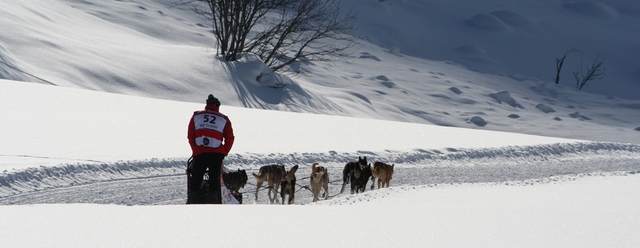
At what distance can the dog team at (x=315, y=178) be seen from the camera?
898cm

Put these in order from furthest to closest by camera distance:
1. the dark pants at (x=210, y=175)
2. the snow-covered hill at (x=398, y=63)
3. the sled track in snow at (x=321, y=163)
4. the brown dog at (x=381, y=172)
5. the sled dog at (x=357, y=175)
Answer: the snow-covered hill at (x=398, y=63), the brown dog at (x=381, y=172), the sled dog at (x=357, y=175), the sled track in snow at (x=321, y=163), the dark pants at (x=210, y=175)

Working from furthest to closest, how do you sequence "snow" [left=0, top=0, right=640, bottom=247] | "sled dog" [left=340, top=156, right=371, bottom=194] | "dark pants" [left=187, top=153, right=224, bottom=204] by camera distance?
"sled dog" [left=340, top=156, right=371, bottom=194] → "dark pants" [left=187, top=153, right=224, bottom=204] → "snow" [left=0, top=0, right=640, bottom=247]

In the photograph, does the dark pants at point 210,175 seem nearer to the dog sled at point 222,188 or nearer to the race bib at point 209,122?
the dog sled at point 222,188

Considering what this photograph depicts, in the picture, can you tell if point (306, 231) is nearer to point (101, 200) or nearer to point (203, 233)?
point (203, 233)

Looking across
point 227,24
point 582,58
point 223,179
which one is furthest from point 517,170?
point 582,58

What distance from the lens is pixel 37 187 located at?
852 cm

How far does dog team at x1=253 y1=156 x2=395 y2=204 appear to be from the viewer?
8984 mm

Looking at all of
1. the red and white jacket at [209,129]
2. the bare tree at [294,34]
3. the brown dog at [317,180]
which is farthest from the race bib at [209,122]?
the bare tree at [294,34]

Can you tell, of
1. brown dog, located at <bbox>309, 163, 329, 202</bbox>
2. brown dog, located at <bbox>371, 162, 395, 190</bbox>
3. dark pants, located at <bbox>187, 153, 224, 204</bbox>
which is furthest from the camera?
brown dog, located at <bbox>371, 162, 395, 190</bbox>

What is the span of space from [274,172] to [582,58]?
49050 mm

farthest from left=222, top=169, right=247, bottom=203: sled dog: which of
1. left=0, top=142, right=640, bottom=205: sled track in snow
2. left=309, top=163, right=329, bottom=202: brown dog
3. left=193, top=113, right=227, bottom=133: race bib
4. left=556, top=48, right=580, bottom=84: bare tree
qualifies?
left=556, top=48, right=580, bottom=84: bare tree

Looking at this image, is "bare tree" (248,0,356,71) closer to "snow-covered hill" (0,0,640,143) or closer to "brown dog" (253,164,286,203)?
"snow-covered hill" (0,0,640,143)

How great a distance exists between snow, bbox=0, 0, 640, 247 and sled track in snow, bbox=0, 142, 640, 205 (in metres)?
0.04

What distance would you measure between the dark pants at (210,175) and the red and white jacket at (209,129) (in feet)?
0.47
